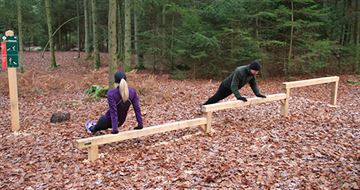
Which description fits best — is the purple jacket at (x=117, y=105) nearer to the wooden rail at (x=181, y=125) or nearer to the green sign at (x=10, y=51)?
the wooden rail at (x=181, y=125)

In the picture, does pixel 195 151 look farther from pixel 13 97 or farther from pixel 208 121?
pixel 13 97

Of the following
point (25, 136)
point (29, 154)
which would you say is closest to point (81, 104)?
point (25, 136)

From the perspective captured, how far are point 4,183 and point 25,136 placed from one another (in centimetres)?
231

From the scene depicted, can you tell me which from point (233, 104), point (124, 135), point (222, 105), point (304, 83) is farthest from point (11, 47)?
point (304, 83)

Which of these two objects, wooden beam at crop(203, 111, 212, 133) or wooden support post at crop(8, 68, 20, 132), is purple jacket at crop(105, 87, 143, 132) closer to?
wooden beam at crop(203, 111, 212, 133)

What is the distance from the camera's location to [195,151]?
19.4ft

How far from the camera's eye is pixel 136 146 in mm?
6293

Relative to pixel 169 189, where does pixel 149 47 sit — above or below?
above

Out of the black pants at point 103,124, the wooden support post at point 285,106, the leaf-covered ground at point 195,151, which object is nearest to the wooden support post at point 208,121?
the leaf-covered ground at point 195,151

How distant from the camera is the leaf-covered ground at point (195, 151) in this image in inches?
183

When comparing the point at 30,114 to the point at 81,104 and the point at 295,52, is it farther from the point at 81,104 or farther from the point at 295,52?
the point at 295,52

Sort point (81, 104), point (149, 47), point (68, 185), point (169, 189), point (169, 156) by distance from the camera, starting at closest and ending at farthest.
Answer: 1. point (169, 189)
2. point (68, 185)
3. point (169, 156)
4. point (81, 104)
5. point (149, 47)

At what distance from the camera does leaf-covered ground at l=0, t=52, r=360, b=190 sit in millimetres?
4637

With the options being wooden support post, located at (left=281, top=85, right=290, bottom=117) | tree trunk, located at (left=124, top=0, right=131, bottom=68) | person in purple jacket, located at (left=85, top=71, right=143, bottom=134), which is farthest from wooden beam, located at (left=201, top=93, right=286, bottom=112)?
tree trunk, located at (left=124, top=0, right=131, bottom=68)
